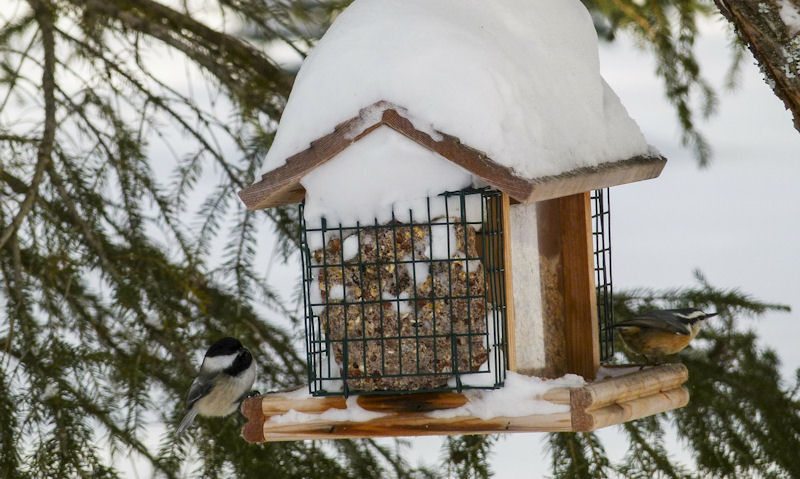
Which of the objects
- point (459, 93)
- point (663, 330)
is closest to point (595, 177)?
point (459, 93)

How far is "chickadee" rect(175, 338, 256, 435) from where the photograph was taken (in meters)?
3.39

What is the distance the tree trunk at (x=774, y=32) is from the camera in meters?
2.25

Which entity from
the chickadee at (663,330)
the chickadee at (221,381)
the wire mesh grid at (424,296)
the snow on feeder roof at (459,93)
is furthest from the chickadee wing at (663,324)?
the chickadee at (221,381)

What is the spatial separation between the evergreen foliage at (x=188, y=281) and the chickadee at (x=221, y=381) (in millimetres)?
60

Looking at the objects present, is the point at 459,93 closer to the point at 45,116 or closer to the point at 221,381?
the point at 221,381

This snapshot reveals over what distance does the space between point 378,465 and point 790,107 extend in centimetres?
203

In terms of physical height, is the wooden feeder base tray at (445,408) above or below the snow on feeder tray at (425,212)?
below

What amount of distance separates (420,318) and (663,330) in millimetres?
1158

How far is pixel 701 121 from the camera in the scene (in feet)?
14.1

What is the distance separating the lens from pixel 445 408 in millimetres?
2408

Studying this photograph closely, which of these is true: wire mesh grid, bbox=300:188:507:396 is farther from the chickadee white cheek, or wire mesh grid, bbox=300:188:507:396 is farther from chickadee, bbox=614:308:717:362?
the chickadee white cheek

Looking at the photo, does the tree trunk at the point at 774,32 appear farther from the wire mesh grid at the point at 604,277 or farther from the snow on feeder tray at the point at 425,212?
the wire mesh grid at the point at 604,277

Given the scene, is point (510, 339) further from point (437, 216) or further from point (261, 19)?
point (261, 19)

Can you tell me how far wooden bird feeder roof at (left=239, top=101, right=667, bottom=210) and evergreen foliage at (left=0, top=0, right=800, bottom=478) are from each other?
2.88 ft
